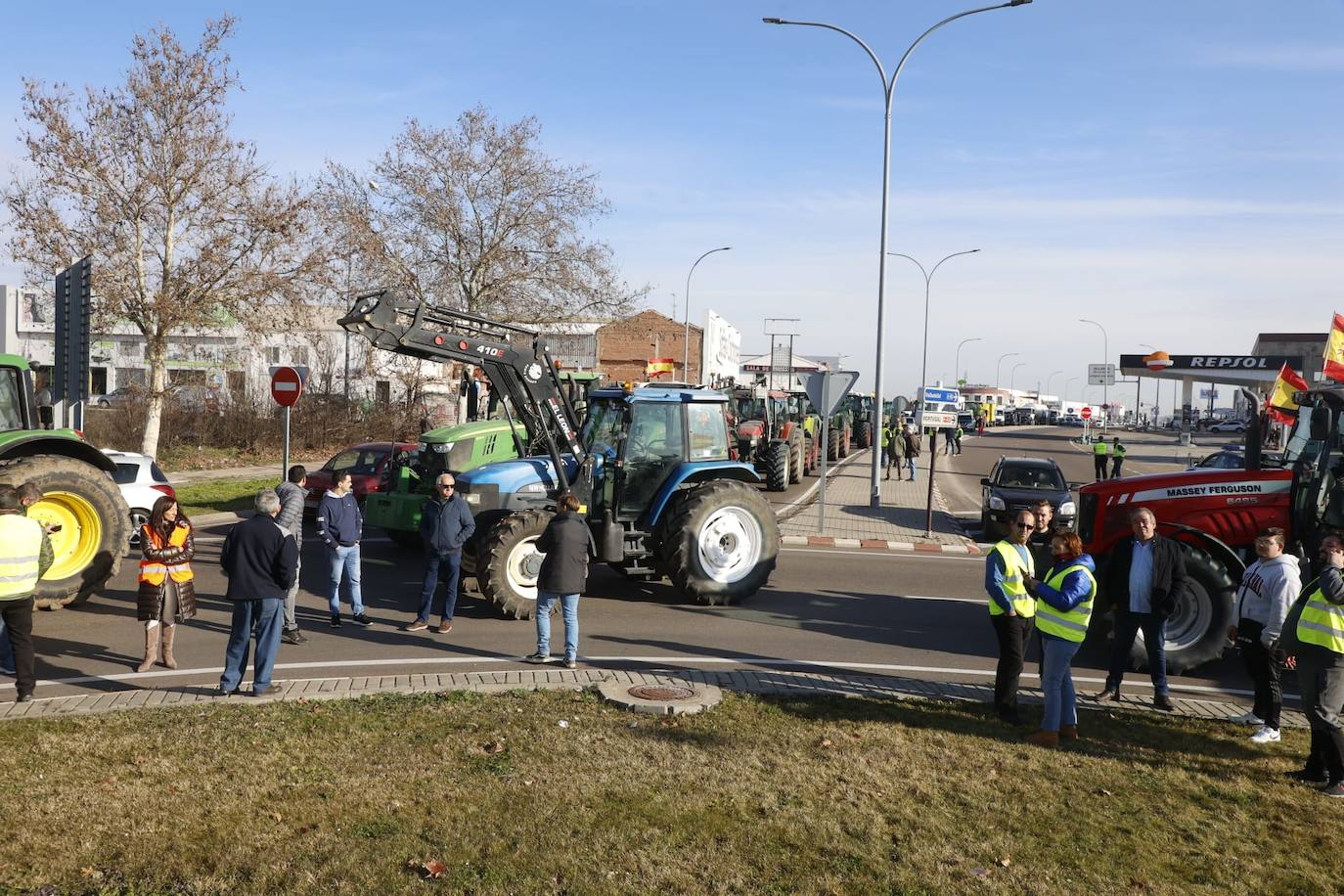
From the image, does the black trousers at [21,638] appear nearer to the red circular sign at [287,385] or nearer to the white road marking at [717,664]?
the white road marking at [717,664]

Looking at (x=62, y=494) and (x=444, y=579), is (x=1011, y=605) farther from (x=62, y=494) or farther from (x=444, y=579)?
(x=62, y=494)

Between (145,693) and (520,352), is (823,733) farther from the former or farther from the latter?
(520,352)

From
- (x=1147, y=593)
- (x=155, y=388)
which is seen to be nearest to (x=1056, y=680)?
(x=1147, y=593)

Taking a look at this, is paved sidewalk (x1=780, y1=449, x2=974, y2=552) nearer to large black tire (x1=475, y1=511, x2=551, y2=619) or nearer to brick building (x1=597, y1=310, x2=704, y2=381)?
large black tire (x1=475, y1=511, x2=551, y2=619)

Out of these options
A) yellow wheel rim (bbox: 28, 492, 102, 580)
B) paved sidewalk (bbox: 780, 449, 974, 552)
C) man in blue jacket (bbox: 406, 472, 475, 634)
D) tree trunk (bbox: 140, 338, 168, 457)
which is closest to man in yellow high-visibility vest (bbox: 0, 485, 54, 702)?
yellow wheel rim (bbox: 28, 492, 102, 580)

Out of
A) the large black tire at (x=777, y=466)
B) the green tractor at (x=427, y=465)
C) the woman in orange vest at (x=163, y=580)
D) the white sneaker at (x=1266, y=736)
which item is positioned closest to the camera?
the white sneaker at (x=1266, y=736)

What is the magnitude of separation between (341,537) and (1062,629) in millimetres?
6761

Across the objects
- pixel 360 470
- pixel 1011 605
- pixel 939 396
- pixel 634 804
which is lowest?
pixel 634 804

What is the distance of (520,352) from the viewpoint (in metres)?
12.4

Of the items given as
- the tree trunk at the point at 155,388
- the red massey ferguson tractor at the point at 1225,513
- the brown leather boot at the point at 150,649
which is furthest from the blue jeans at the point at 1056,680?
the tree trunk at the point at 155,388

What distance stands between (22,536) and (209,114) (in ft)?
58.7

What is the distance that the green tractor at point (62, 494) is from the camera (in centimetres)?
1091

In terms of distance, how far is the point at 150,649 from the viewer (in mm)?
8961

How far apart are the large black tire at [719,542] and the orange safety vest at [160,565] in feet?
15.9
